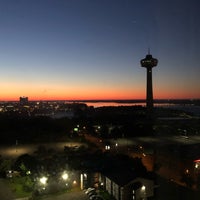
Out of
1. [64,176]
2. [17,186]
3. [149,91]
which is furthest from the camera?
[149,91]

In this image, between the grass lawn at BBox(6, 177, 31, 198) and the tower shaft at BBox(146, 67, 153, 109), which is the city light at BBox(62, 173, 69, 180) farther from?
the tower shaft at BBox(146, 67, 153, 109)

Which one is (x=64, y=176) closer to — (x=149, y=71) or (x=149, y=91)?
(x=149, y=91)

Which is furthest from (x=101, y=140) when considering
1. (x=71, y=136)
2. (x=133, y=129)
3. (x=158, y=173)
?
(x=158, y=173)

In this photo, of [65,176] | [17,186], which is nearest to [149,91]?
[65,176]

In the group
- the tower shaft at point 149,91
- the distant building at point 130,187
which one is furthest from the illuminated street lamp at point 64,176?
the tower shaft at point 149,91

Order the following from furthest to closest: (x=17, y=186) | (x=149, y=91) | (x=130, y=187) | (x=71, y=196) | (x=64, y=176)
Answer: (x=149, y=91), (x=17, y=186), (x=64, y=176), (x=71, y=196), (x=130, y=187)

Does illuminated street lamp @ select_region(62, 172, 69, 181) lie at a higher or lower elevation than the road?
higher

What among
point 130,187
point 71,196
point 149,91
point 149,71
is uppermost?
point 149,71

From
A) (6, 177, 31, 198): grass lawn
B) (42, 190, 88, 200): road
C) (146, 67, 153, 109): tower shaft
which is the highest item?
(146, 67, 153, 109): tower shaft

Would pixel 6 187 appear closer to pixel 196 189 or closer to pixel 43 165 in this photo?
pixel 43 165

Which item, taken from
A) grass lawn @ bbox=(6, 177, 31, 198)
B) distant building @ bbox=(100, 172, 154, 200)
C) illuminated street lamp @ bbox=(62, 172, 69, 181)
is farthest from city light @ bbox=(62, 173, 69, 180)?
distant building @ bbox=(100, 172, 154, 200)

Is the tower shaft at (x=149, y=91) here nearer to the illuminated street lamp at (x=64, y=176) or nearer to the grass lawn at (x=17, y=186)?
the grass lawn at (x=17, y=186)
